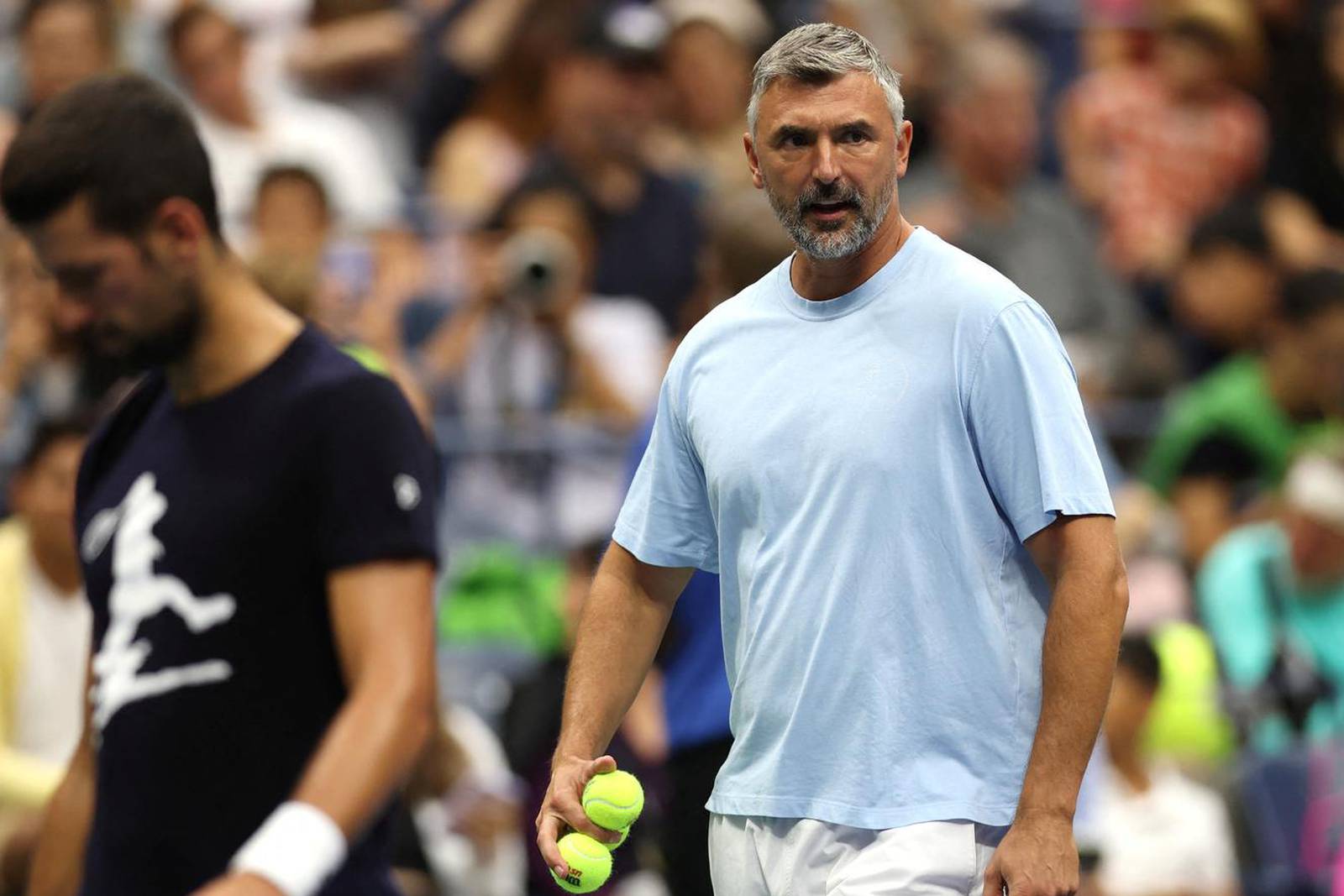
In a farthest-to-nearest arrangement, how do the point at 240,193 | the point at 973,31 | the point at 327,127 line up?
the point at 973,31, the point at 327,127, the point at 240,193

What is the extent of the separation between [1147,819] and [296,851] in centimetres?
485

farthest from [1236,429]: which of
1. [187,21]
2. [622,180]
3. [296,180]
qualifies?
[187,21]

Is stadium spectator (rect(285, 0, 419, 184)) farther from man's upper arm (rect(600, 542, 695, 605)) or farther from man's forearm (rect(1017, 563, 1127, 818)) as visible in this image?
man's forearm (rect(1017, 563, 1127, 818))

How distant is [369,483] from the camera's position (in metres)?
4.02

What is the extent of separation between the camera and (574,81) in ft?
34.1

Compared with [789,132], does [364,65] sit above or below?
below

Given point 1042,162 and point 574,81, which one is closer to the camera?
point 574,81

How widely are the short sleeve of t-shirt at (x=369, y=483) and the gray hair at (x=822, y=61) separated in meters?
0.90

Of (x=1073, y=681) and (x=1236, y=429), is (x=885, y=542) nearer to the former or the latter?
(x=1073, y=681)

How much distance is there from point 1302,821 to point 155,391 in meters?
4.83

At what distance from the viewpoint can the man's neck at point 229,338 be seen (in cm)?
417

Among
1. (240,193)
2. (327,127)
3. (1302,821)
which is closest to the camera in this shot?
(1302,821)

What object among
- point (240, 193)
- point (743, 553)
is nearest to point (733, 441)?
point (743, 553)

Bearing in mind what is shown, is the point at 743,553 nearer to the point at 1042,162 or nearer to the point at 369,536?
the point at 369,536
